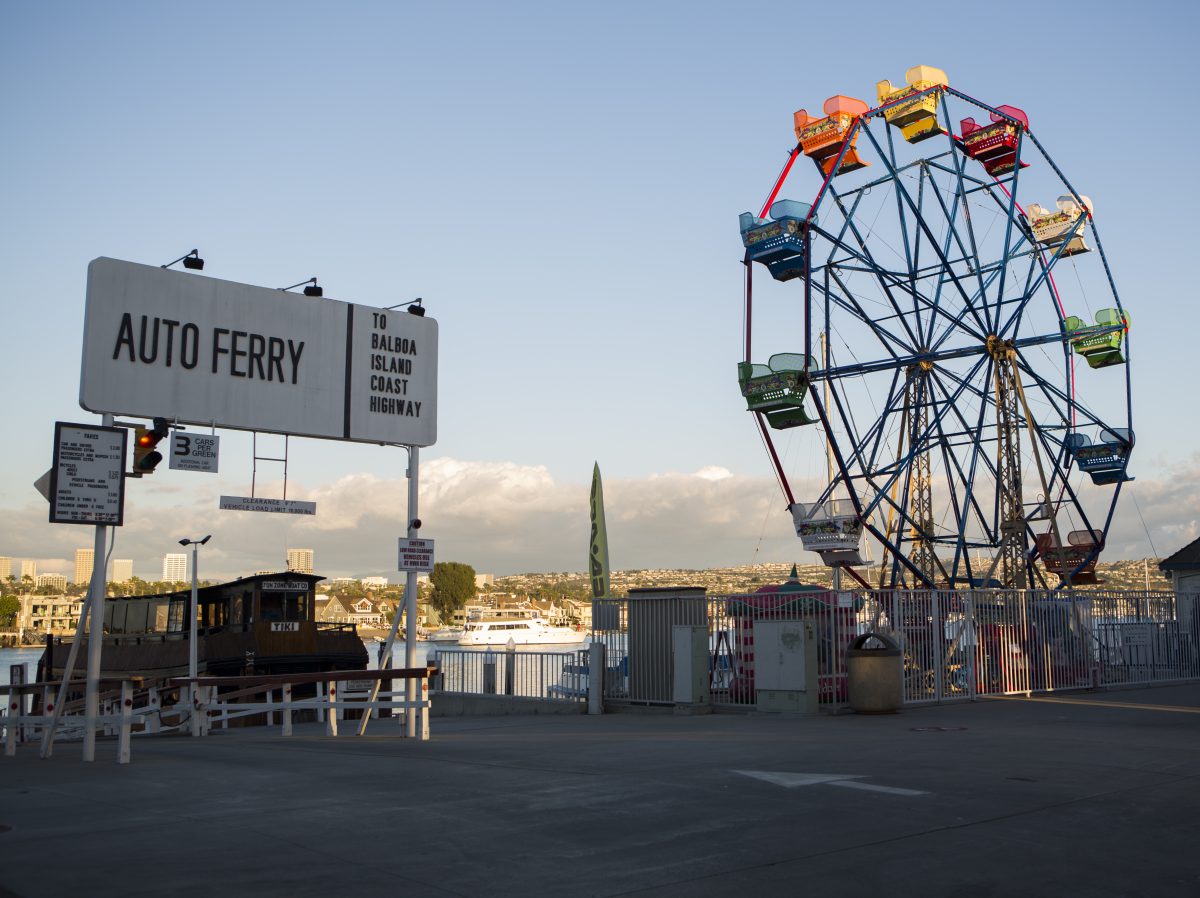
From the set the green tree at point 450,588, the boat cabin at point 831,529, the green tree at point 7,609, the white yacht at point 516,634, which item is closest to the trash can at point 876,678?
the boat cabin at point 831,529

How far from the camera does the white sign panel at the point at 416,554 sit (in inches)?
642

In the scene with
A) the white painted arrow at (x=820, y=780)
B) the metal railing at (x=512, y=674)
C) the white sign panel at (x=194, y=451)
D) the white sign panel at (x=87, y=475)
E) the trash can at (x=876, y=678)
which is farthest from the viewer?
the metal railing at (x=512, y=674)

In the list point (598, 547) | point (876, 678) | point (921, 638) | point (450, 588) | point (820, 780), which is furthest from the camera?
point (450, 588)

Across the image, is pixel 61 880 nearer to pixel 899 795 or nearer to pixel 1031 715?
pixel 899 795

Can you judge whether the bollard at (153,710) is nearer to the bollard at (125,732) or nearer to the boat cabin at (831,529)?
the bollard at (125,732)

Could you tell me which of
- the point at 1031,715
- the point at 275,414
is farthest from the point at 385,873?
the point at 1031,715

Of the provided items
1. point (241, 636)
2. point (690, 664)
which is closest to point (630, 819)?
point (690, 664)

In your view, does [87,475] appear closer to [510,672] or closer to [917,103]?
[510,672]

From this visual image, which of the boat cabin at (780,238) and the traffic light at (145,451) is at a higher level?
the boat cabin at (780,238)

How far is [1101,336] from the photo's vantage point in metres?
41.0

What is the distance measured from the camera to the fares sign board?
14.4m

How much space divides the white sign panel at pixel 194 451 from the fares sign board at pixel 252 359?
1.37ft

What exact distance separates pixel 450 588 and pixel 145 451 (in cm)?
13127

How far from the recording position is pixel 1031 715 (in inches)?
674
